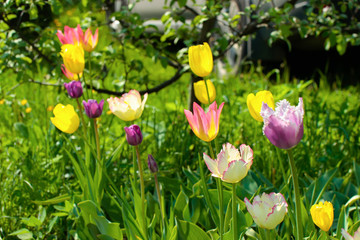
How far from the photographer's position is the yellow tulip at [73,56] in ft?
4.29

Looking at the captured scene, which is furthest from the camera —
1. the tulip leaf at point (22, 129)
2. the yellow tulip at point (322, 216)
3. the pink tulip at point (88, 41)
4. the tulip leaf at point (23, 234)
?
the tulip leaf at point (22, 129)

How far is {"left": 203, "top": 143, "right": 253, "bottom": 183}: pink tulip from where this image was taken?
81 cm

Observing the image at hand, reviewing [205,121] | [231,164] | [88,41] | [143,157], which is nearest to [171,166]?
[143,157]

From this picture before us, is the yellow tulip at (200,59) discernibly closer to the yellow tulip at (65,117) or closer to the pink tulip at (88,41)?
the yellow tulip at (65,117)

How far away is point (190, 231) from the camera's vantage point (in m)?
1.17

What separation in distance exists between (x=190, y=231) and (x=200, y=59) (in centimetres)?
46

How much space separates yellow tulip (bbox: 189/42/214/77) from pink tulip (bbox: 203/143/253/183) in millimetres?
247

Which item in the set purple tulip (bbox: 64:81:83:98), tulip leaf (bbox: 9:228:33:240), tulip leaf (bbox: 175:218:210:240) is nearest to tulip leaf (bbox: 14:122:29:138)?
tulip leaf (bbox: 9:228:33:240)

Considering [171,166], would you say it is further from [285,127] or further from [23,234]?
[285,127]

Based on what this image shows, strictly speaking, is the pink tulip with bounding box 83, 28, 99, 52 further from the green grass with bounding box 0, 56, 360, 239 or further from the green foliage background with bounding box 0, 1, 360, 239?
the green grass with bounding box 0, 56, 360, 239

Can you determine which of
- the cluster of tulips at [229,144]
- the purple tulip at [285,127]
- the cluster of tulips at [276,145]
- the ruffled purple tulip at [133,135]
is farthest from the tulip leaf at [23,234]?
the purple tulip at [285,127]

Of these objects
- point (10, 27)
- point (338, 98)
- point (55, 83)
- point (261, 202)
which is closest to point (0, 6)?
point (10, 27)

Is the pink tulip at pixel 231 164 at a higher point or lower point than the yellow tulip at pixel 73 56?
lower

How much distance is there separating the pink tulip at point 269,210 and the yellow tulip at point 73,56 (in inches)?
29.8
